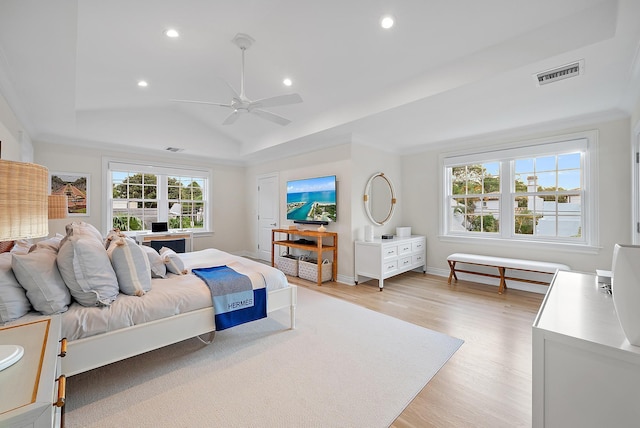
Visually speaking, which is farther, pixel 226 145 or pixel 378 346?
pixel 226 145

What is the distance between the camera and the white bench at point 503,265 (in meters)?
3.61

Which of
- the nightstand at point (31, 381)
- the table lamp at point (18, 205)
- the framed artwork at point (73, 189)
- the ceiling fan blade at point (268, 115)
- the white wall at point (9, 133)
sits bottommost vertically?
the nightstand at point (31, 381)

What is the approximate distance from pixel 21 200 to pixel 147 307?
1167 mm

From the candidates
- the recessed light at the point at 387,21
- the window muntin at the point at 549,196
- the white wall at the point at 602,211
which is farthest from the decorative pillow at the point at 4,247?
the window muntin at the point at 549,196

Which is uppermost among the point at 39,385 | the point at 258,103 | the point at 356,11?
the point at 356,11

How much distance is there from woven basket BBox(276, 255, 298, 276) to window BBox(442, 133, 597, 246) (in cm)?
274

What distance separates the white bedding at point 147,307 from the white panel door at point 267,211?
3.49 metres

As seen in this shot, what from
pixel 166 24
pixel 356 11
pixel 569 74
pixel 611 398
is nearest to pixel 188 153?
pixel 166 24

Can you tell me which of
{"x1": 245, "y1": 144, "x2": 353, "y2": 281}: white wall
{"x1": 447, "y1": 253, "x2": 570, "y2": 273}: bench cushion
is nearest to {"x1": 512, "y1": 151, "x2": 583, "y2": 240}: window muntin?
{"x1": 447, "y1": 253, "x2": 570, "y2": 273}: bench cushion

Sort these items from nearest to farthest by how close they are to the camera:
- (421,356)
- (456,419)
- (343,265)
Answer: (456,419) < (421,356) < (343,265)

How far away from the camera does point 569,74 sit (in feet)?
8.29

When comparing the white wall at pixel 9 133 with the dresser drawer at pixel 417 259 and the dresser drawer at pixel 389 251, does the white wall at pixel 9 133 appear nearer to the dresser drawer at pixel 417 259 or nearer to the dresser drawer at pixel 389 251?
the dresser drawer at pixel 389 251

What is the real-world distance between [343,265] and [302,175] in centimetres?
191

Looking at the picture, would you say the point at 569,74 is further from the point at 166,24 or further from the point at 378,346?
the point at 166,24
